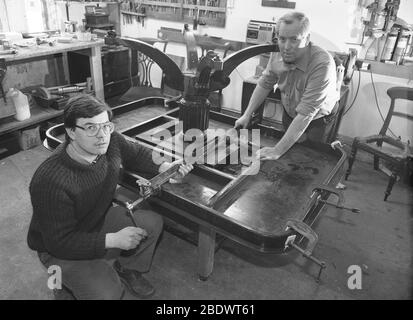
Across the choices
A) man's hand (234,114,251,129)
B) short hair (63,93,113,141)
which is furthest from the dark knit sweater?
man's hand (234,114,251,129)

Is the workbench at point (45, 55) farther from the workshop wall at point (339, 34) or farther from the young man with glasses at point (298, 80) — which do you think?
the young man with glasses at point (298, 80)

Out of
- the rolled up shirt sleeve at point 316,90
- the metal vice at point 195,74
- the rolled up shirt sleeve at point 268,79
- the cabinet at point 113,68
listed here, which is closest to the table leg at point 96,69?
the cabinet at point 113,68

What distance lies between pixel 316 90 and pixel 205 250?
99 centimetres

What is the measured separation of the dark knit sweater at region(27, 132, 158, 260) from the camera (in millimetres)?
1201

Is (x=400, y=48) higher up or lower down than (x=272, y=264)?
higher up

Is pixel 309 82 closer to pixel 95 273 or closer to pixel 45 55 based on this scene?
pixel 95 273

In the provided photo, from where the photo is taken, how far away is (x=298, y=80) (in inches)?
75.2

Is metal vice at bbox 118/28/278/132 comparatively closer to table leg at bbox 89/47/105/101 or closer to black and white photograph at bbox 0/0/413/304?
black and white photograph at bbox 0/0/413/304

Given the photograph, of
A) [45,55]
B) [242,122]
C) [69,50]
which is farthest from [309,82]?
[45,55]

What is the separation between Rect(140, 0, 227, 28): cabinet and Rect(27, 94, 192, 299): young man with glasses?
2584 mm

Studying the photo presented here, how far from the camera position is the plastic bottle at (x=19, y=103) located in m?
2.76

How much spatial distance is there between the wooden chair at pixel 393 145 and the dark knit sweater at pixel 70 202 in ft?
6.68

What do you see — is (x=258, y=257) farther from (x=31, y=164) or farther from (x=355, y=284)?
(x=31, y=164)

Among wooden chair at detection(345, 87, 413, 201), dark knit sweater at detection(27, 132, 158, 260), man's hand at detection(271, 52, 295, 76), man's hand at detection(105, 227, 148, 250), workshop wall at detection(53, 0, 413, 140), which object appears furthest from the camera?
workshop wall at detection(53, 0, 413, 140)
